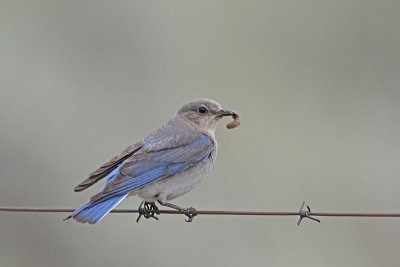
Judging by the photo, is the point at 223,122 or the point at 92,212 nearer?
the point at 92,212

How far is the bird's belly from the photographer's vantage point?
22.5 ft

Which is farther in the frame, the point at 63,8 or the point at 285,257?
the point at 63,8

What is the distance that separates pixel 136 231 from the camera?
30.6ft

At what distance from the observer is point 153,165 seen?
22.7 feet

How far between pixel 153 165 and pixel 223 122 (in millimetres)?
4077

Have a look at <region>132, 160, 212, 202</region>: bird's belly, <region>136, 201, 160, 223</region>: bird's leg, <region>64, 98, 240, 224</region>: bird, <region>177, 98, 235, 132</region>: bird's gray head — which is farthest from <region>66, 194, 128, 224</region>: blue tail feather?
<region>177, 98, 235, 132</region>: bird's gray head

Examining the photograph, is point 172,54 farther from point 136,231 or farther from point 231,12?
point 136,231

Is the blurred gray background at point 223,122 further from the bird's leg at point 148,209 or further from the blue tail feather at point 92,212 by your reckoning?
the blue tail feather at point 92,212

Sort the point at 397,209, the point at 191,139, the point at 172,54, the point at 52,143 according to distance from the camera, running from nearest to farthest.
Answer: the point at 191,139, the point at 397,209, the point at 52,143, the point at 172,54

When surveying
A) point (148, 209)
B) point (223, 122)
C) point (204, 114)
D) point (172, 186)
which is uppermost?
point (223, 122)

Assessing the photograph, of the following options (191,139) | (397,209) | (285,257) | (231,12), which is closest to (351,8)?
(231,12)

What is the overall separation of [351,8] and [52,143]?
4898mm

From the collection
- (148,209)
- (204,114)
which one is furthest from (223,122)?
(148,209)

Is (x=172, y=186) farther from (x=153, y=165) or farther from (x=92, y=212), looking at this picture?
(x=92, y=212)
